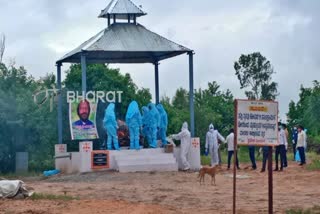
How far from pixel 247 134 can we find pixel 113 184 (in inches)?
476

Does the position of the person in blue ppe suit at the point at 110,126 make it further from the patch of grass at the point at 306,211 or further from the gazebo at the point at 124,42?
the patch of grass at the point at 306,211

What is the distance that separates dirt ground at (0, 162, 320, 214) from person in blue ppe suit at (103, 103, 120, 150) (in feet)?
6.37

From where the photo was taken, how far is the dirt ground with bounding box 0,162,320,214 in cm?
1938

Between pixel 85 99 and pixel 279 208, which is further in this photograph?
pixel 85 99

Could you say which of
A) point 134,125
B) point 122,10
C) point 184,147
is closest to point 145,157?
point 134,125

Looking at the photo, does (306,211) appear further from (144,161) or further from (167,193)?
(144,161)

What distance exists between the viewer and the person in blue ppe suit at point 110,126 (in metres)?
31.9

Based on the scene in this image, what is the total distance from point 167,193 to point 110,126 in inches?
356

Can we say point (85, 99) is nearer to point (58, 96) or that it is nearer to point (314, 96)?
point (58, 96)

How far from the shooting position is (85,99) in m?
32.2

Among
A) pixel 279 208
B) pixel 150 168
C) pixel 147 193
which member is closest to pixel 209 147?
pixel 150 168

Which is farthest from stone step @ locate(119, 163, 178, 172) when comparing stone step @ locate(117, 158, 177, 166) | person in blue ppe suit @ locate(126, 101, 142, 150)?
person in blue ppe suit @ locate(126, 101, 142, 150)

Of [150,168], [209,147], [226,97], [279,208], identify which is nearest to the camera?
[279,208]

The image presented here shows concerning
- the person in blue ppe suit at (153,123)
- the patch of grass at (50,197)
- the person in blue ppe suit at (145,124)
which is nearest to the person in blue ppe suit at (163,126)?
the person in blue ppe suit at (153,123)
